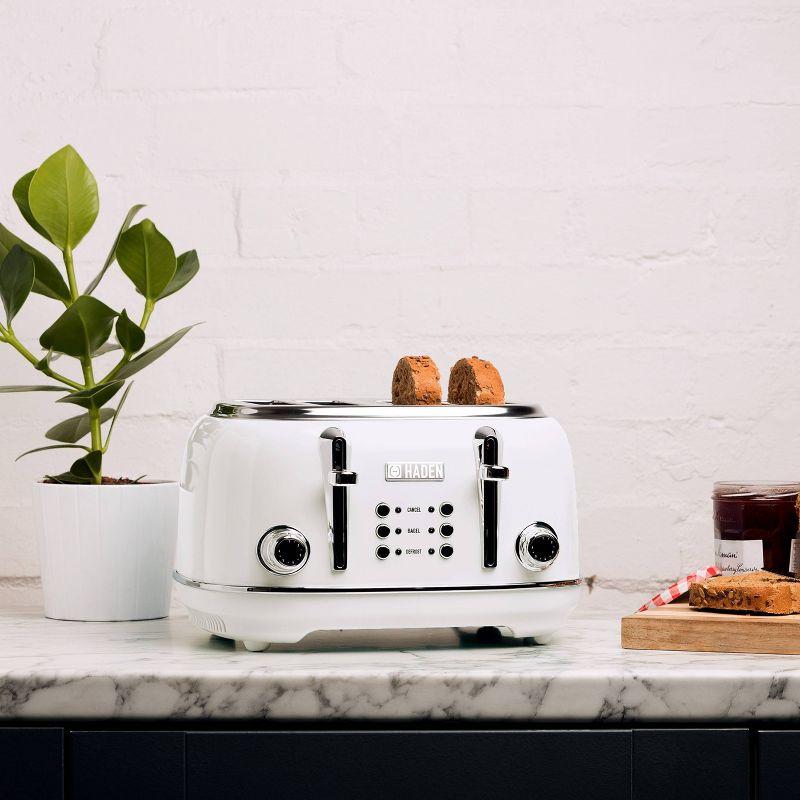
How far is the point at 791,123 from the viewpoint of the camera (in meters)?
1.58

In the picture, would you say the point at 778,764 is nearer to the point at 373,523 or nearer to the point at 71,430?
the point at 373,523

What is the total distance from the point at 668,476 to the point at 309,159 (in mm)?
662

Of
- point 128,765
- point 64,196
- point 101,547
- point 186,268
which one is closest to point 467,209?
point 186,268

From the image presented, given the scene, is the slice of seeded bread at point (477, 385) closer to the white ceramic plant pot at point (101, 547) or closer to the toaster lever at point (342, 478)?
the toaster lever at point (342, 478)

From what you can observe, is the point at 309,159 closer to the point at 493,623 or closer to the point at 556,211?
the point at 556,211

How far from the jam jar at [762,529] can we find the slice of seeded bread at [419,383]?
36 centimetres

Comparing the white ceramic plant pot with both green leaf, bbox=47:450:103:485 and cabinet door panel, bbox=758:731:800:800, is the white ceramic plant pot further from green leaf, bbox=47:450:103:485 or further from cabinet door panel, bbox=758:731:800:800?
cabinet door panel, bbox=758:731:800:800

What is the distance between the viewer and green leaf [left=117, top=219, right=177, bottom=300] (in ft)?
4.10

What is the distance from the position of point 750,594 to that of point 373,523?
379 mm

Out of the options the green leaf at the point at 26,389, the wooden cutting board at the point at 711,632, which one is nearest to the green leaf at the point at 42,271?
the green leaf at the point at 26,389

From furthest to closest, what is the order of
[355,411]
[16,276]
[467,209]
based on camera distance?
1. [467,209]
2. [16,276]
3. [355,411]

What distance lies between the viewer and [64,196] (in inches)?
50.9

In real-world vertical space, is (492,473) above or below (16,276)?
below

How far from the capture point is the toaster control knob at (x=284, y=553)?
3.44 feet
